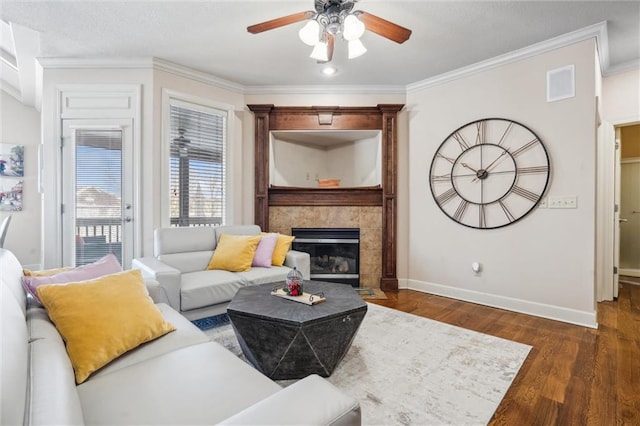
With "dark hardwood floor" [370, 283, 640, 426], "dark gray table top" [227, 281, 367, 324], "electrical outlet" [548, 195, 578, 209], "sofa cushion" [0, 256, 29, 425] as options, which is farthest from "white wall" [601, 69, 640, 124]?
"sofa cushion" [0, 256, 29, 425]

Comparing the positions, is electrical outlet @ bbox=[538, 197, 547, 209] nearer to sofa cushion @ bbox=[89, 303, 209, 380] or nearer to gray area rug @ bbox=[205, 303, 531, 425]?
gray area rug @ bbox=[205, 303, 531, 425]

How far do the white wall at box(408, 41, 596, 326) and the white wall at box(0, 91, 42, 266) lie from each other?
5731mm

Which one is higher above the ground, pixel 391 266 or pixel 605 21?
pixel 605 21

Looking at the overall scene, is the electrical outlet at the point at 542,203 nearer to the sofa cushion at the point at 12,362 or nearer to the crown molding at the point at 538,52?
the crown molding at the point at 538,52

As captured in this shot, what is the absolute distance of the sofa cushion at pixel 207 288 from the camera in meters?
2.49

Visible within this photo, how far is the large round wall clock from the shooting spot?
3.16 metres

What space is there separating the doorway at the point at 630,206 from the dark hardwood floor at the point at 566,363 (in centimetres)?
171

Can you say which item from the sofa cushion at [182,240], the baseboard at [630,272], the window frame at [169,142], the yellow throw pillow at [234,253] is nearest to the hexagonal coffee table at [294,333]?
the yellow throw pillow at [234,253]

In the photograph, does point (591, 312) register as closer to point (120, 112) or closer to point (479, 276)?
point (479, 276)

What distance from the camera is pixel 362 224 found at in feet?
13.8

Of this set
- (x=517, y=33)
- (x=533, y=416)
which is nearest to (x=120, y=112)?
(x=517, y=33)

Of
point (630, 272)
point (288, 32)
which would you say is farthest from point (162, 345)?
point (630, 272)

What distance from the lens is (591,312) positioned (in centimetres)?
283

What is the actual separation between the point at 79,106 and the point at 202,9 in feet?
6.60
